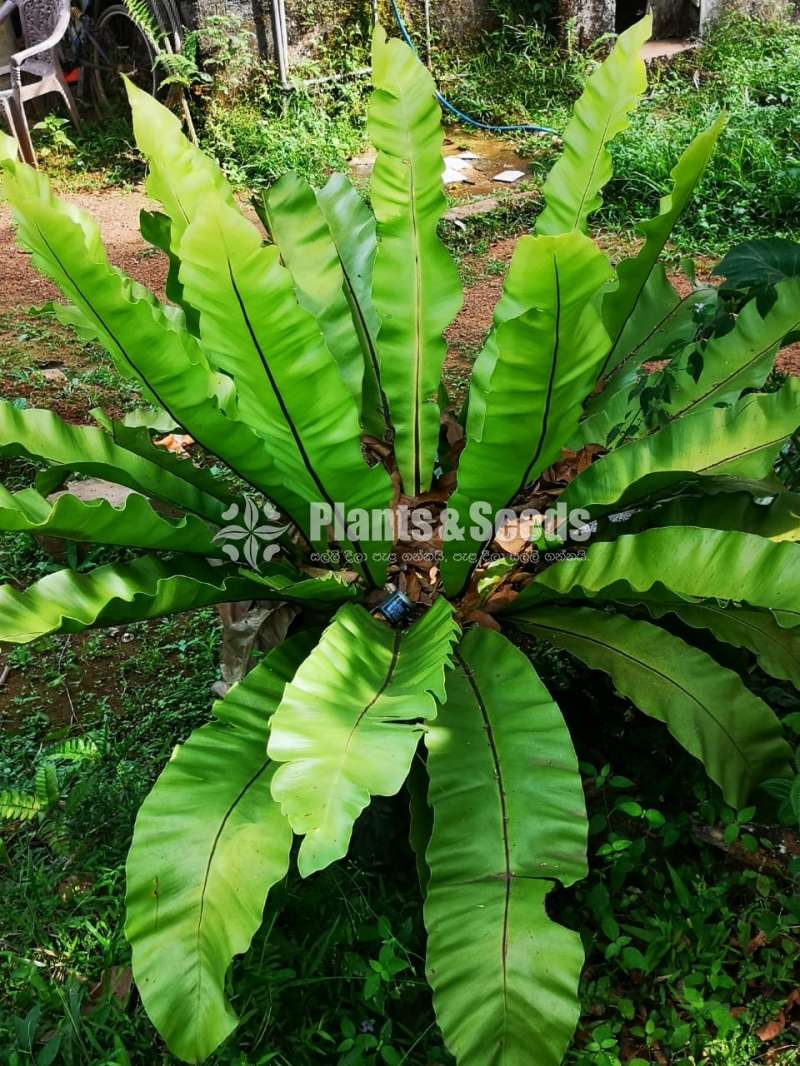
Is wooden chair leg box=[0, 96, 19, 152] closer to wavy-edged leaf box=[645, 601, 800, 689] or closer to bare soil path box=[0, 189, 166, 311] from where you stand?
bare soil path box=[0, 189, 166, 311]

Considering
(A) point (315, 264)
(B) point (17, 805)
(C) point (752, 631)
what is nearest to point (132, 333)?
(A) point (315, 264)

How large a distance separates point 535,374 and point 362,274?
996 millimetres

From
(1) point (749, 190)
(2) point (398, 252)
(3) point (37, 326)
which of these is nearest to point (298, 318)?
(2) point (398, 252)

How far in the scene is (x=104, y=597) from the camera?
1977 millimetres

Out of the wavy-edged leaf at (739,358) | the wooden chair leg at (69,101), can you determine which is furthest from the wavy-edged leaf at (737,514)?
the wooden chair leg at (69,101)

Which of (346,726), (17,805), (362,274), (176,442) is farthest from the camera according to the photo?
(176,442)

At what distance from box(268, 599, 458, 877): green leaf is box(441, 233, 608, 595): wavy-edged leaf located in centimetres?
28

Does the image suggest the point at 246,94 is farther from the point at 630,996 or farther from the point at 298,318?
the point at 630,996

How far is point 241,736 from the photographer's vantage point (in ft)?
6.35

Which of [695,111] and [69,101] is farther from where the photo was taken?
[69,101]

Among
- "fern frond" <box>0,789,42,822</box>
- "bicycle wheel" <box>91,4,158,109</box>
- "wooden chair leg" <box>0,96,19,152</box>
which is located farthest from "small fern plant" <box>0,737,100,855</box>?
"bicycle wheel" <box>91,4,158,109</box>

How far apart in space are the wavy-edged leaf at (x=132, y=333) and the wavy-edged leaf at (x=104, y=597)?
0.27m

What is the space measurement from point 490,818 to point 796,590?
65 cm

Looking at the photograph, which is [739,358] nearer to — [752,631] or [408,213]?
[752,631]
